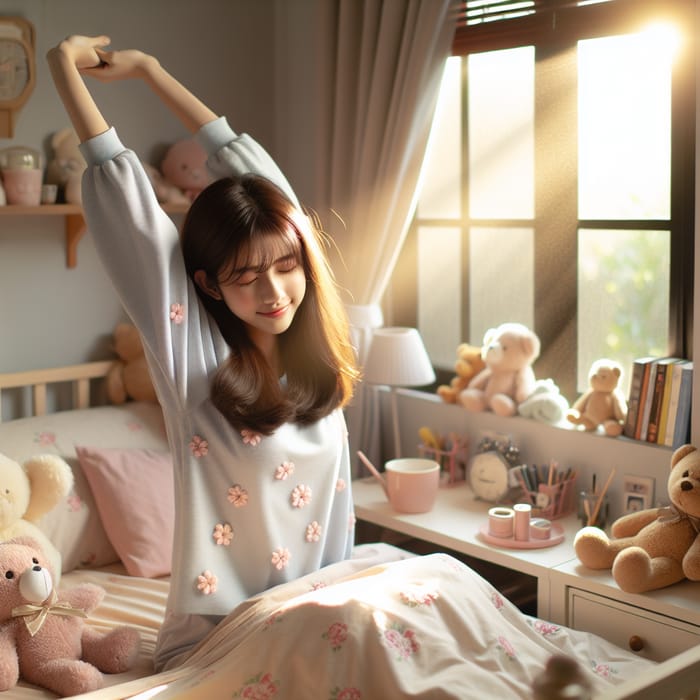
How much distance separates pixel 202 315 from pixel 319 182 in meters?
1.37

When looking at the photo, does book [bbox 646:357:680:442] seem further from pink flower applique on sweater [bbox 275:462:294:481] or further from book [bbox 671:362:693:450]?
pink flower applique on sweater [bbox 275:462:294:481]

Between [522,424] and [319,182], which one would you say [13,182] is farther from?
[522,424]

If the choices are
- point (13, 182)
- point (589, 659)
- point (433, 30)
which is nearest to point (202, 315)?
point (589, 659)

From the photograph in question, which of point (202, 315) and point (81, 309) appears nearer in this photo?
point (202, 315)

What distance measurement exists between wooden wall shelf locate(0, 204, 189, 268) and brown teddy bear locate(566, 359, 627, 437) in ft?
4.13

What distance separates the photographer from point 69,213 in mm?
2709

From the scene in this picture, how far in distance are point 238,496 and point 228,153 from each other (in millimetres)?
617

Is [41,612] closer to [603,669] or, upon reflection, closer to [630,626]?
[603,669]

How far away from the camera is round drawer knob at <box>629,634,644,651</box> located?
200cm

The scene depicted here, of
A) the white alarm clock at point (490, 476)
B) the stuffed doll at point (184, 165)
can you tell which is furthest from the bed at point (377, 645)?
the stuffed doll at point (184, 165)

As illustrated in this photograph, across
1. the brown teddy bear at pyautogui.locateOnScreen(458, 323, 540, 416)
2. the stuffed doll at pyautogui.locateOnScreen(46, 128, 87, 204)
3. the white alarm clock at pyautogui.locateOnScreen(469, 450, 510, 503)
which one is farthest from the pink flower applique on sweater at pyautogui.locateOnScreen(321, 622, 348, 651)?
the stuffed doll at pyautogui.locateOnScreen(46, 128, 87, 204)

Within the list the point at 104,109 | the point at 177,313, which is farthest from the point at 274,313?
the point at 104,109

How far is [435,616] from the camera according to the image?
1.61m

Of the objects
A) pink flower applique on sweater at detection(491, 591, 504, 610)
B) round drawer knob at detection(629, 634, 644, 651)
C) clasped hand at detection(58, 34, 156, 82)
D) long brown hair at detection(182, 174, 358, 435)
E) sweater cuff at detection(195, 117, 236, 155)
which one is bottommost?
round drawer knob at detection(629, 634, 644, 651)
